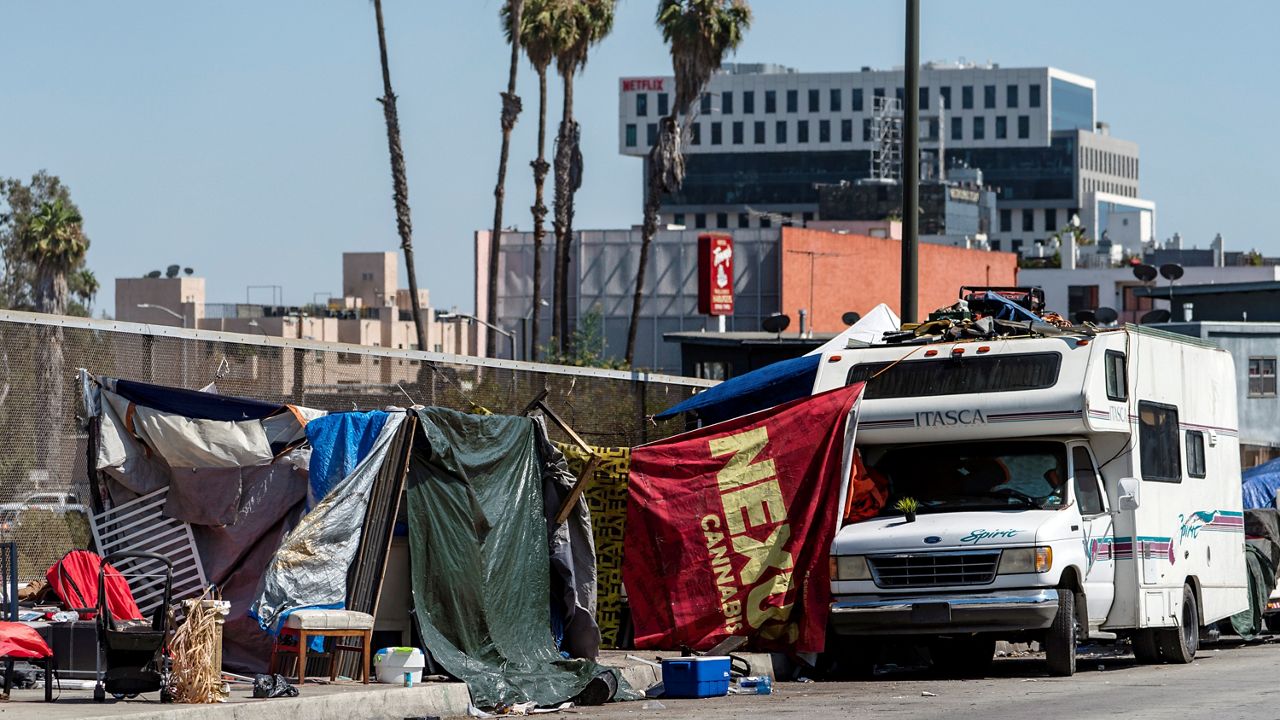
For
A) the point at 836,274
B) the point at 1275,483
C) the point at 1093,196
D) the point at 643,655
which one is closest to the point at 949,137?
the point at 1093,196

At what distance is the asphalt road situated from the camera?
41.2 feet

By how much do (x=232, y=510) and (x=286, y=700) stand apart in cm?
252

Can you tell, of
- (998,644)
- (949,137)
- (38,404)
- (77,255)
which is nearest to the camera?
(38,404)

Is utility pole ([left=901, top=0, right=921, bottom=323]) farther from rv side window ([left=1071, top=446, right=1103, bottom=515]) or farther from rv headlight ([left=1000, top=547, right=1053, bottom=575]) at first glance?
rv headlight ([left=1000, top=547, right=1053, bottom=575])

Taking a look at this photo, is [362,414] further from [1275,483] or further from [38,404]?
[1275,483]

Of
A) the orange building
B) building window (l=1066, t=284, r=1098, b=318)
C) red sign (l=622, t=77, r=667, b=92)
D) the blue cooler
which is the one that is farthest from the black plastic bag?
red sign (l=622, t=77, r=667, b=92)

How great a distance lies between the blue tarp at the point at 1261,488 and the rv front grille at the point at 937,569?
11.5m

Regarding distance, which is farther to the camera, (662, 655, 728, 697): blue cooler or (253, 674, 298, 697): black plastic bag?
(662, 655, 728, 697): blue cooler

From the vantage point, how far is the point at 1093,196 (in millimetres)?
179125

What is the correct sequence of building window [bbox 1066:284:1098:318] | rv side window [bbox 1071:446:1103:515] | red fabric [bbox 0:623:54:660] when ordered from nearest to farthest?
1. red fabric [bbox 0:623:54:660]
2. rv side window [bbox 1071:446:1103:515]
3. building window [bbox 1066:284:1098:318]

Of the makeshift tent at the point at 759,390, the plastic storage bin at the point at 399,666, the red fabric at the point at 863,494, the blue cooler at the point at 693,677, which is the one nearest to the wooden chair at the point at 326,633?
the plastic storage bin at the point at 399,666

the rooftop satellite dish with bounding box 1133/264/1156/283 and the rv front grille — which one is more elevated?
the rooftop satellite dish with bounding box 1133/264/1156/283

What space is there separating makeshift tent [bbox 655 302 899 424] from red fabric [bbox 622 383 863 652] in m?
0.65

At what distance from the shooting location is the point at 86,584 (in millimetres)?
13062
